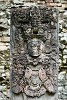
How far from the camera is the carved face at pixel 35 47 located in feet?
13.7

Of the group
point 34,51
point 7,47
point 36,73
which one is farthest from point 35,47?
point 7,47

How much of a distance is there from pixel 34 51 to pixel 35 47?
4 centimetres

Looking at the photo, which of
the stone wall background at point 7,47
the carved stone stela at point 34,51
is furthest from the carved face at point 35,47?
the stone wall background at point 7,47

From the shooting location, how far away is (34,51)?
418 cm

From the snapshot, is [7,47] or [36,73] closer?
[36,73]

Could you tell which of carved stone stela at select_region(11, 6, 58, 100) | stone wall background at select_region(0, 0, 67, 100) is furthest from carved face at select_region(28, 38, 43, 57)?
stone wall background at select_region(0, 0, 67, 100)

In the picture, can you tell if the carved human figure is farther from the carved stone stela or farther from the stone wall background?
the stone wall background

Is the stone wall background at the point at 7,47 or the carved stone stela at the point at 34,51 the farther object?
the stone wall background at the point at 7,47

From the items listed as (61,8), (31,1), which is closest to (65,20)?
(61,8)

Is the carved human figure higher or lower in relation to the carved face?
lower

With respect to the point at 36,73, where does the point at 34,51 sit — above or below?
above

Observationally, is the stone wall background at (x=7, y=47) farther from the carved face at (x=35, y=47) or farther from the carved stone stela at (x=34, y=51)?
the carved face at (x=35, y=47)

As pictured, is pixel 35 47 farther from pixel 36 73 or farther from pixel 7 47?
pixel 7 47

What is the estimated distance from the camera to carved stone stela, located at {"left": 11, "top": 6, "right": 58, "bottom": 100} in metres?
4.14
